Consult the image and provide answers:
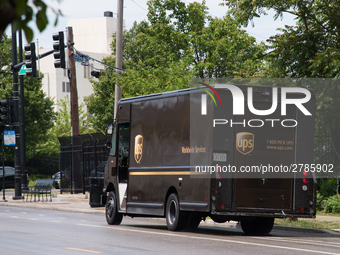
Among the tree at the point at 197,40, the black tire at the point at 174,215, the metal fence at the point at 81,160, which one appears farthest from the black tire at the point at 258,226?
the tree at the point at 197,40

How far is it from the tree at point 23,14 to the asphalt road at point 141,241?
7058 mm

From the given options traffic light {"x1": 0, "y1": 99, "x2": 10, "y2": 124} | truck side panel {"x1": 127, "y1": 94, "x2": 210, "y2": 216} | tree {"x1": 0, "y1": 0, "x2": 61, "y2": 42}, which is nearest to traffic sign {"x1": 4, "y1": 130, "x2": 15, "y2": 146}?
traffic light {"x1": 0, "y1": 99, "x2": 10, "y2": 124}

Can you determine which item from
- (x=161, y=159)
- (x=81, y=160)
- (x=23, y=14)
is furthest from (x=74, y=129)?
(x=23, y=14)

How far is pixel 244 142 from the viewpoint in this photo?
12.2 m

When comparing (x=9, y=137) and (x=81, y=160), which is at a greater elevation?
(x=9, y=137)

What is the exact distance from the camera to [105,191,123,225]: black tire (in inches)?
592

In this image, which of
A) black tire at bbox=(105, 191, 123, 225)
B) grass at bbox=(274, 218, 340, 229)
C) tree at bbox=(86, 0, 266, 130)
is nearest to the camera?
grass at bbox=(274, 218, 340, 229)

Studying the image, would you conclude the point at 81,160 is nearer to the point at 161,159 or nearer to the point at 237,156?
the point at 161,159

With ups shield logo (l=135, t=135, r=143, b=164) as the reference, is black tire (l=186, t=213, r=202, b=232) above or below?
below

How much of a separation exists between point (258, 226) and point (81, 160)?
17688mm

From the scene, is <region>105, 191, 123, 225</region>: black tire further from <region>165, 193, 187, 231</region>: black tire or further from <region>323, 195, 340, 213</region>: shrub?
<region>323, 195, 340, 213</region>: shrub

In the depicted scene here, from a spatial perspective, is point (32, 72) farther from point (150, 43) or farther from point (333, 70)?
point (150, 43)

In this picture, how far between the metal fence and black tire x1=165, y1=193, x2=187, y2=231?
12.8m

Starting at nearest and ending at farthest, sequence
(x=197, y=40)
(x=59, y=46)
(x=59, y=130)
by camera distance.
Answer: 1. (x=59, y=46)
2. (x=197, y=40)
3. (x=59, y=130)
